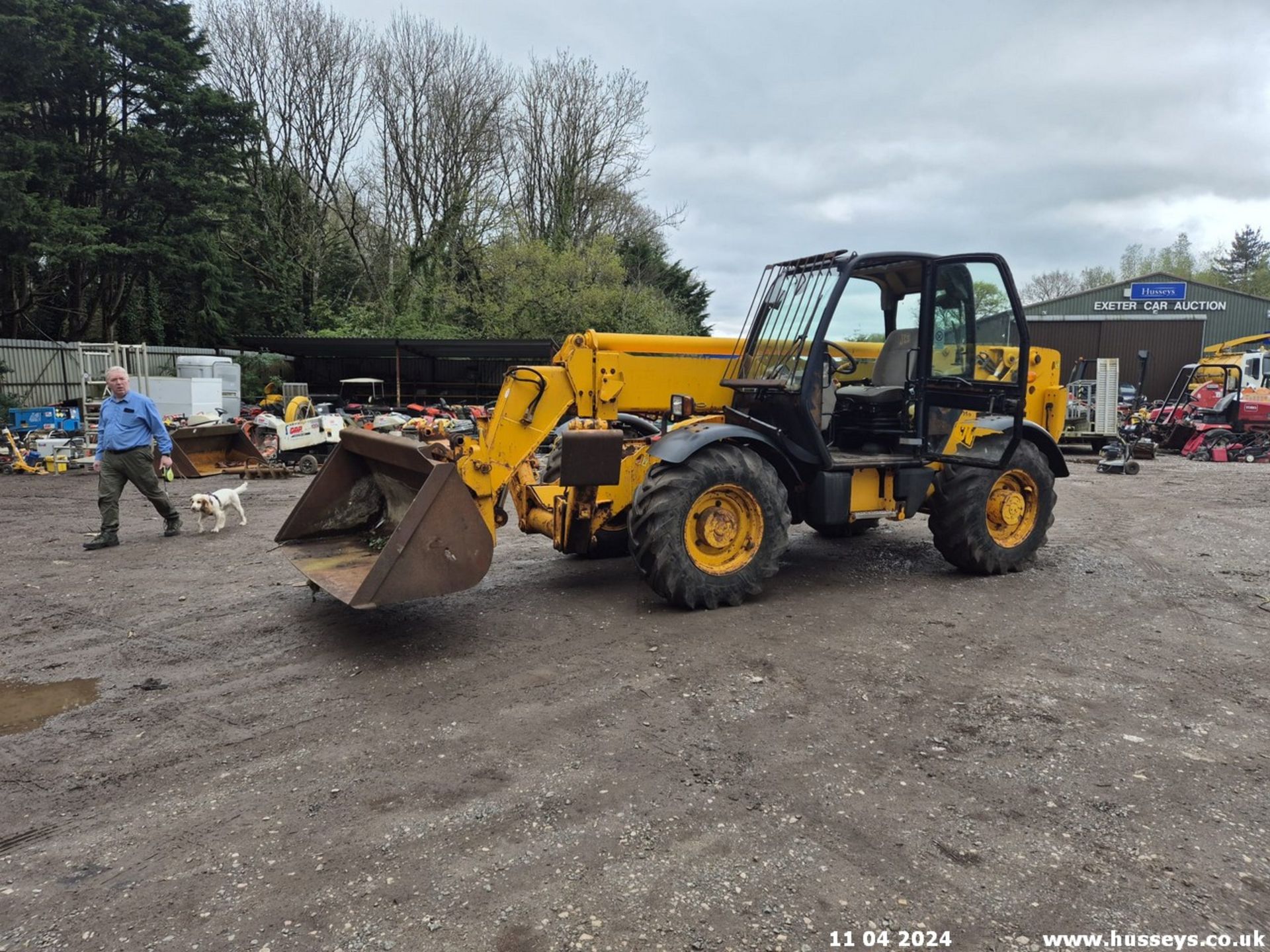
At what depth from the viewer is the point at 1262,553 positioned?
7867 mm

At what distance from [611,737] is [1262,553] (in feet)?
24.2

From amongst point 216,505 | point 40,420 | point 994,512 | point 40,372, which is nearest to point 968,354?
point 994,512

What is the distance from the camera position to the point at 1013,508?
23.1ft

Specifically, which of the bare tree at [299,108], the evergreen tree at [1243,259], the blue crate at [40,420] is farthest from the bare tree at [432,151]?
the evergreen tree at [1243,259]

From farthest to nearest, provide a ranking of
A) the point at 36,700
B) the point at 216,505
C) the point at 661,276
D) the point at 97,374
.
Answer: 1. the point at 661,276
2. the point at 97,374
3. the point at 216,505
4. the point at 36,700

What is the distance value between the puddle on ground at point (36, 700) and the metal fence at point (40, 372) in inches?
627

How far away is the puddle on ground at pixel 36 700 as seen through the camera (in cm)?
393

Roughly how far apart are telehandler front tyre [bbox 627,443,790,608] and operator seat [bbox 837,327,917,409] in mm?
1347

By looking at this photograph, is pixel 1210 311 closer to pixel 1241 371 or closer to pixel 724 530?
pixel 1241 371

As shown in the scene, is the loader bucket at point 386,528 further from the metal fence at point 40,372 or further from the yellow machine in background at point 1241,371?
the yellow machine in background at point 1241,371

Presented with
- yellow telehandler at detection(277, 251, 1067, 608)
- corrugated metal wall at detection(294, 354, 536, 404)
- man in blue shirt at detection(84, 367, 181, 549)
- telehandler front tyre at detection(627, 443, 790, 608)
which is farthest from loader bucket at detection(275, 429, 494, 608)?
corrugated metal wall at detection(294, 354, 536, 404)

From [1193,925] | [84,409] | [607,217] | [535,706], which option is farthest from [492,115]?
[1193,925]

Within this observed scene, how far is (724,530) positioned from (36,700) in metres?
4.03

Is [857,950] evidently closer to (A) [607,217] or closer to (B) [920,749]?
(B) [920,749]
